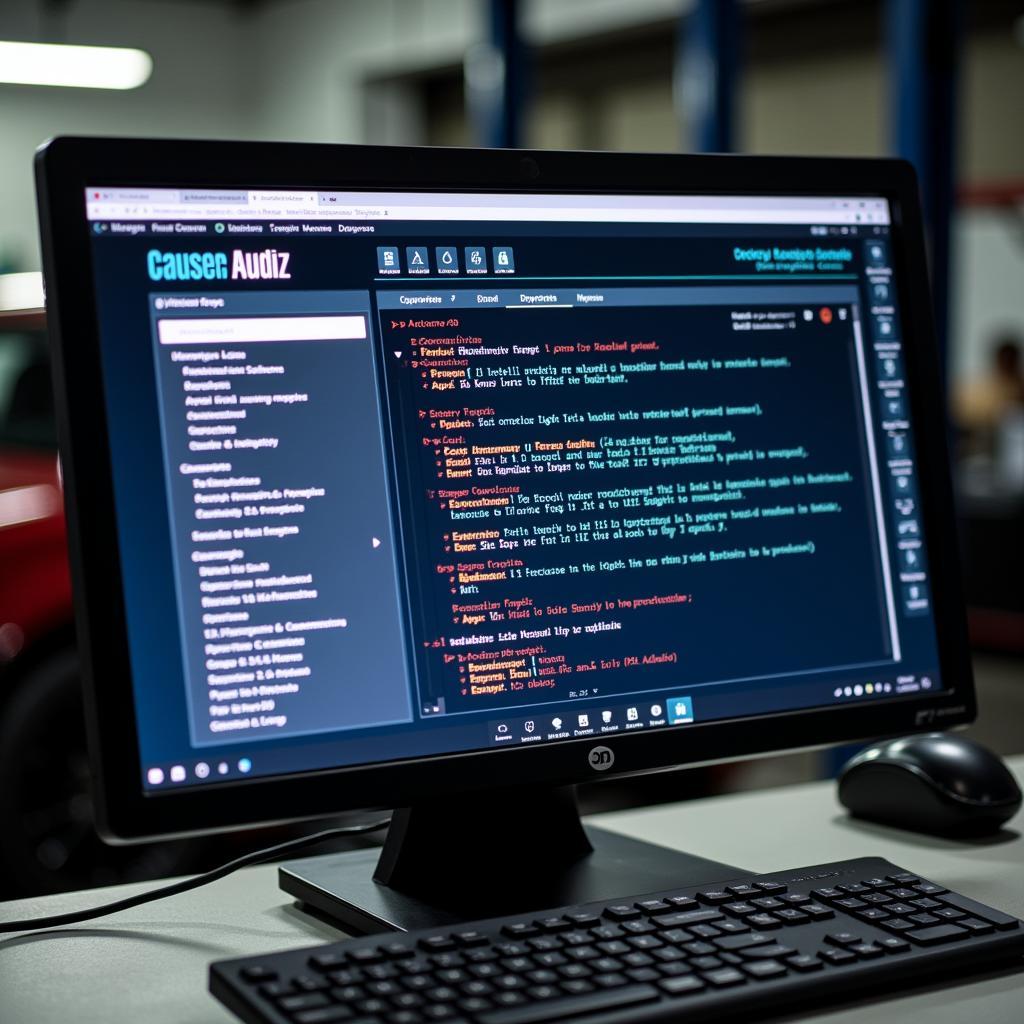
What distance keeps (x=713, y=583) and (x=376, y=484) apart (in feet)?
0.75

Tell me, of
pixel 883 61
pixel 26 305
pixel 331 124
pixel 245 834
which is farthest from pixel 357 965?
pixel 331 124

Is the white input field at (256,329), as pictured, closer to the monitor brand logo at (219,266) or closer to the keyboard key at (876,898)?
the monitor brand logo at (219,266)

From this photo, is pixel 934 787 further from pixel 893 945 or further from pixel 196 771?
pixel 196 771

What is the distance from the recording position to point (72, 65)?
7504 millimetres

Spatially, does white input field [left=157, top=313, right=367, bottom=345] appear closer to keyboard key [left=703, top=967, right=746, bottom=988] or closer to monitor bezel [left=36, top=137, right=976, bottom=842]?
monitor bezel [left=36, top=137, right=976, bottom=842]

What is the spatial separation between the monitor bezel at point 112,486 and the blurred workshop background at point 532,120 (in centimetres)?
107

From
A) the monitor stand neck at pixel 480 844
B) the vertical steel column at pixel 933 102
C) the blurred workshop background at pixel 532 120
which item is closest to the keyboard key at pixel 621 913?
the monitor stand neck at pixel 480 844

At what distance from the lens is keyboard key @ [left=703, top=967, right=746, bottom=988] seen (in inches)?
26.5

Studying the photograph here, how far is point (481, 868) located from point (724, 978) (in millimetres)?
229

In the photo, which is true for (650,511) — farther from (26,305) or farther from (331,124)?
(331,124)

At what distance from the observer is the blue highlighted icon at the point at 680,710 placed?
0.86 m

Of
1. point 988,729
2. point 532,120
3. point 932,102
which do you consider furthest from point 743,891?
point 988,729

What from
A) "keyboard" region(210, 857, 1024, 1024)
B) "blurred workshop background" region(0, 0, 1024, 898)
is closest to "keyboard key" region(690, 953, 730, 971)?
"keyboard" region(210, 857, 1024, 1024)

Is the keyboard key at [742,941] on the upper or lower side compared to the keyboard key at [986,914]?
upper
